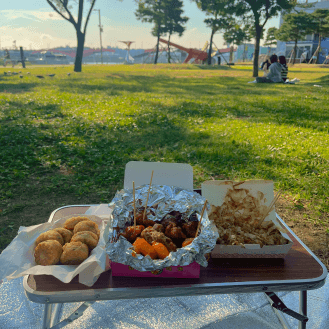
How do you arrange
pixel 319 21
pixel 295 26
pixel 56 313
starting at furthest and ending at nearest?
pixel 295 26 < pixel 319 21 < pixel 56 313

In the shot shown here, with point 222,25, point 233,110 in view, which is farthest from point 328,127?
point 222,25

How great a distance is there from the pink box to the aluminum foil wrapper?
0.06m

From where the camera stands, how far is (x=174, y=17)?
41.3 meters

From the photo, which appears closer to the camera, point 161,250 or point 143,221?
point 161,250

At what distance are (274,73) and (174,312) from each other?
15.5 m

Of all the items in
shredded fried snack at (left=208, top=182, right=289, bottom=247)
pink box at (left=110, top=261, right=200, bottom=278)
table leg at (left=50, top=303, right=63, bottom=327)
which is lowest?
table leg at (left=50, top=303, right=63, bottom=327)

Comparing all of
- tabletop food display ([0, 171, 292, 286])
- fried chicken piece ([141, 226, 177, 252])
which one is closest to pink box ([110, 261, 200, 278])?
tabletop food display ([0, 171, 292, 286])

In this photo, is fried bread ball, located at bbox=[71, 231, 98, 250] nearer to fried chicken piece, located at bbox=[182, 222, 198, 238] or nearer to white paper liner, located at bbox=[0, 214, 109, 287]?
white paper liner, located at bbox=[0, 214, 109, 287]

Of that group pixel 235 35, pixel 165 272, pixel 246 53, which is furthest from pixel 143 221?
pixel 246 53

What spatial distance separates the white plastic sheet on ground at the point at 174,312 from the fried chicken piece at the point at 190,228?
3.17ft

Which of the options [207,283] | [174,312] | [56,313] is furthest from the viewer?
[174,312]

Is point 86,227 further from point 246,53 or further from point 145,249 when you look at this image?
point 246,53

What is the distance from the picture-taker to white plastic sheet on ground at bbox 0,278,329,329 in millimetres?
2150

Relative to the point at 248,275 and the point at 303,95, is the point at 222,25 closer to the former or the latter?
the point at 303,95
